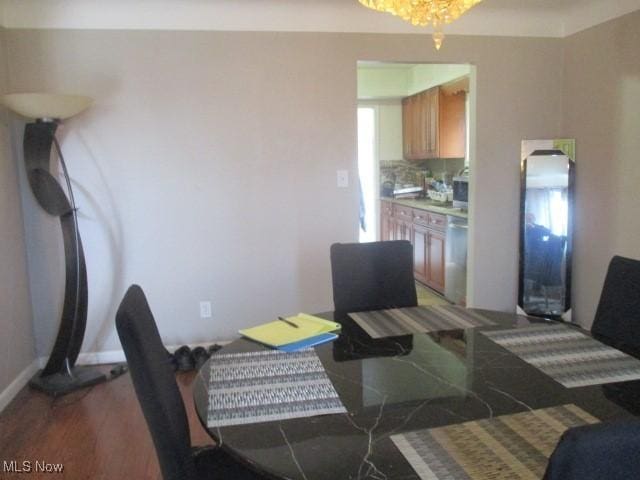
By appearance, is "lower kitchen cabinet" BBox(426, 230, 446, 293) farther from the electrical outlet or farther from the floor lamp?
the floor lamp

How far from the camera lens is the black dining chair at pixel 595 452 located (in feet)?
2.01

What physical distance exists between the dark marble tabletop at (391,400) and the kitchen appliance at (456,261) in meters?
2.49

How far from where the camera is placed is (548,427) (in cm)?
107

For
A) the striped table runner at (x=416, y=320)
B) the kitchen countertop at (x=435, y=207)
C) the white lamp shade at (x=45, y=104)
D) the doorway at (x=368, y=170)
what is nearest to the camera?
the striped table runner at (x=416, y=320)

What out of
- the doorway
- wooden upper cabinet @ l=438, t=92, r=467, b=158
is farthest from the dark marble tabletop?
the doorway

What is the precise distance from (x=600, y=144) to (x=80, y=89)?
3373 millimetres

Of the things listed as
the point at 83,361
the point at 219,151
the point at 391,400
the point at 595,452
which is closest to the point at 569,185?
the point at 219,151

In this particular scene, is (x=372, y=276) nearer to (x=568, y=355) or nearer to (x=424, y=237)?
(x=568, y=355)

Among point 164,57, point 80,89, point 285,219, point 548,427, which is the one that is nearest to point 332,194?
point 285,219

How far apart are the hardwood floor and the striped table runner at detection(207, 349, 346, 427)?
3.40ft

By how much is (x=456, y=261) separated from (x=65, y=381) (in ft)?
9.72

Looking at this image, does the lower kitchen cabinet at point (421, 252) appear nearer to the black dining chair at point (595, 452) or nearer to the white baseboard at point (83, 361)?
the white baseboard at point (83, 361)

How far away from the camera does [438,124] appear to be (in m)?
5.02

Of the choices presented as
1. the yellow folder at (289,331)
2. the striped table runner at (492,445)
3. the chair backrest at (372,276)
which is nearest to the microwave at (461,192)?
the chair backrest at (372,276)
